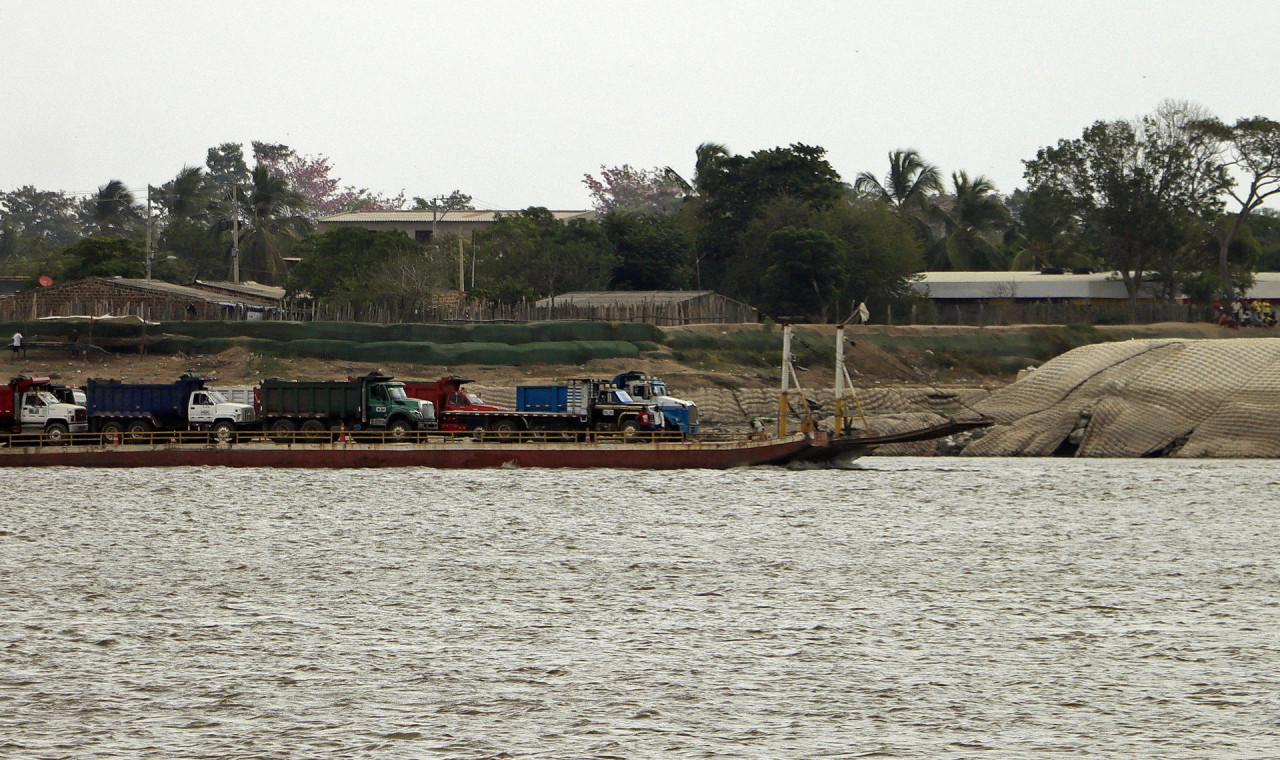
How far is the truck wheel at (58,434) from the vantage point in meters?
49.7

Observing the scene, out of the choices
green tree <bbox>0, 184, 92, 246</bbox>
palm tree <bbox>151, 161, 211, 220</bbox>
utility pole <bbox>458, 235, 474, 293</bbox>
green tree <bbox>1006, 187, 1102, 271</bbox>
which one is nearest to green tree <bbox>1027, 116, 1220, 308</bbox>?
green tree <bbox>1006, 187, 1102, 271</bbox>

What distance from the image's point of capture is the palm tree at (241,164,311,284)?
115812 mm

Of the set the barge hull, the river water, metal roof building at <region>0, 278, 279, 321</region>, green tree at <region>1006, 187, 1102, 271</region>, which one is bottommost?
the river water

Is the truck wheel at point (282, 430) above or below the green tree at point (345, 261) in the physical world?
below

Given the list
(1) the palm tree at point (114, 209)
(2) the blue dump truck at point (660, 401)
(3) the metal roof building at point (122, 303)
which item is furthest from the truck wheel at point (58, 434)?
(1) the palm tree at point (114, 209)

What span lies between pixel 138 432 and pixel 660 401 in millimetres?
18040

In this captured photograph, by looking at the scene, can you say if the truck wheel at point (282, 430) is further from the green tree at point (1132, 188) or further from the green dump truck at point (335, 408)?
the green tree at point (1132, 188)

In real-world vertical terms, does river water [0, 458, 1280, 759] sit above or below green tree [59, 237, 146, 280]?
below

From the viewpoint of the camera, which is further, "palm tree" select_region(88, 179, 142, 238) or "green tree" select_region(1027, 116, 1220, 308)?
"palm tree" select_region(88, 179, 142, 238)

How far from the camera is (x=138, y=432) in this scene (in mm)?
50469

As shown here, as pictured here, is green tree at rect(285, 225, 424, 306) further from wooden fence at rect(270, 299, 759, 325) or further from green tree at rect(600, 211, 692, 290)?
green tree at rect(600, 211, 692, 290)

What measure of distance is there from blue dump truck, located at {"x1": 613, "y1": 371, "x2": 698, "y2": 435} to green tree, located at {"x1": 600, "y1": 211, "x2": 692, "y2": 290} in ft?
144

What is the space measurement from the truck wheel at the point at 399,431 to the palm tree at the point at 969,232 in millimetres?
70722

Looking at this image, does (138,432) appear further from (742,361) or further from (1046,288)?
(1046,288)
